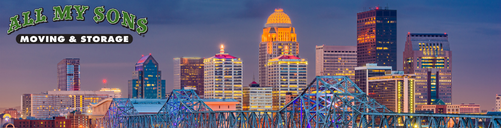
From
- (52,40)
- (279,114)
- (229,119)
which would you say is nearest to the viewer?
(52,40)

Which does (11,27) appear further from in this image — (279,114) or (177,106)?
(177,106)

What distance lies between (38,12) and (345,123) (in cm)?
4677

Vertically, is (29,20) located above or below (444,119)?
above

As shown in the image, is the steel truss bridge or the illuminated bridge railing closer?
the illuminated bridge railing

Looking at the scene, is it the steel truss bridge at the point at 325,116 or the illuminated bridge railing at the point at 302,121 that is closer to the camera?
the illuminated bridge railing at the point at 302,121

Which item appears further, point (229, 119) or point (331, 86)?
point (229, 119)

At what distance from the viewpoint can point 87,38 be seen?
10862 cm

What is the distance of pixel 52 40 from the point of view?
10675 centimetres

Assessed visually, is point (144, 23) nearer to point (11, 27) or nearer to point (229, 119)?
point (11, 27)

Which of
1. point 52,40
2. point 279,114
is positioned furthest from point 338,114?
point 52,40

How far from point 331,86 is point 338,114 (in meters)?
4.50

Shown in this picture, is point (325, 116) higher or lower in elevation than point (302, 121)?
higher

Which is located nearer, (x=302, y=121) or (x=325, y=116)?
(x=325, y=116)

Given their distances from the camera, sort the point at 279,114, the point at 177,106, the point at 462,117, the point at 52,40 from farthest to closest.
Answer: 1. the point at 177,106
2. the point at 279,114
3. the point at 52,40
4. the point at 462,117
